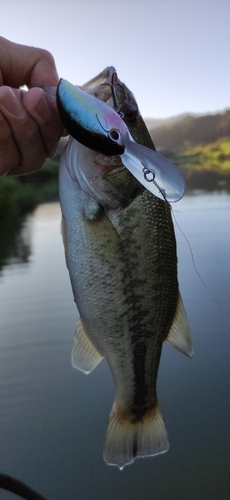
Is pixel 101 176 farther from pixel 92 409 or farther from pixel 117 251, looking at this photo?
pixel 92 409

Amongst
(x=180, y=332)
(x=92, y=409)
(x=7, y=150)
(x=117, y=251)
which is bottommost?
(x=92, y=409)

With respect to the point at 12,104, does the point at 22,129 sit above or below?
below

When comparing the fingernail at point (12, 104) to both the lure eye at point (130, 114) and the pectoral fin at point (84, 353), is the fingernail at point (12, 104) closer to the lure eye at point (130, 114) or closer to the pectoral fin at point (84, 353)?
the lure eye at point (130, 114)

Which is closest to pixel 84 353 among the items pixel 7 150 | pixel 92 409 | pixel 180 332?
pixel 180 332

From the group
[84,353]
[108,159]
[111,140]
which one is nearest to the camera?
[111,140]

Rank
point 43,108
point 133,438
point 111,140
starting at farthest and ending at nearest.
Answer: point 133,438 → point 43,108 → point 111,140

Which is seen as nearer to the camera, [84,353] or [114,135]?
[114,135]
